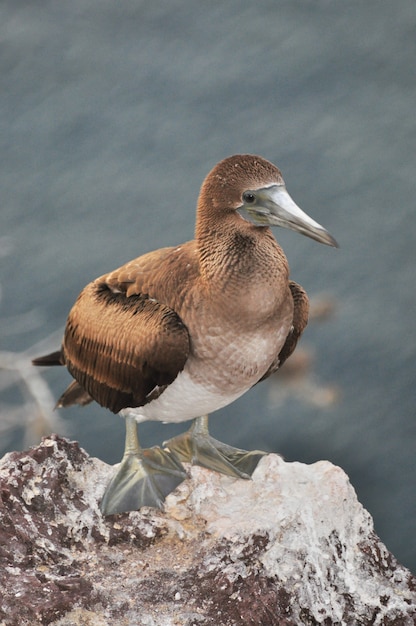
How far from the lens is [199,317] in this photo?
4973 millimetres

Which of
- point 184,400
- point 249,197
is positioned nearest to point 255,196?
point 249,197

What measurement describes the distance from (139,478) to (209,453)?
1.65 ft

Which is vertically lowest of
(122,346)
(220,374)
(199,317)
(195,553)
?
(195,553)

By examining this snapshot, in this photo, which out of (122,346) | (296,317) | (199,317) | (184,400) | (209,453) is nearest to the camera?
(199,317)

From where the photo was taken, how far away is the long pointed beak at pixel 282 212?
4.65m

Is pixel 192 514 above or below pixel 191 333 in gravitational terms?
below

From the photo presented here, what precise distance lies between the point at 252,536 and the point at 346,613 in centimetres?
56

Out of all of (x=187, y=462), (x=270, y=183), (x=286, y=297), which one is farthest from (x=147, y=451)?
(x=270, y=183)

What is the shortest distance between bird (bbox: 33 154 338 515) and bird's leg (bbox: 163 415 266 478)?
0.06 metres

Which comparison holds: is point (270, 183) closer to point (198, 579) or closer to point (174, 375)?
point (174, 375)

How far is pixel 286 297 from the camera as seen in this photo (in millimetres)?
5074

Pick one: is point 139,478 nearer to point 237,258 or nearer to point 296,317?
point 296,317

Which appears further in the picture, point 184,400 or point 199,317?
point 184,400

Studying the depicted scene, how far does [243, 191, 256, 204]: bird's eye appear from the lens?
4.74m
